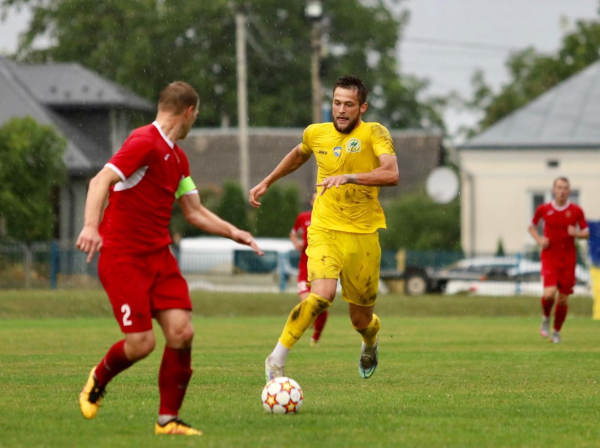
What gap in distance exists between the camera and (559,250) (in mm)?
17078

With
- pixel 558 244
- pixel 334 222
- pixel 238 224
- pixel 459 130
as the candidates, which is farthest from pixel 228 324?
pixel 459 130

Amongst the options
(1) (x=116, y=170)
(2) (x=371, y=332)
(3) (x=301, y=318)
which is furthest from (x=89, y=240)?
(2) (x=371, y=332)

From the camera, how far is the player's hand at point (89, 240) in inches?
271

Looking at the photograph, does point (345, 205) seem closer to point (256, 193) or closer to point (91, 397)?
point (256, 193)

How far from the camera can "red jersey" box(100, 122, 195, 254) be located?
24.1ft

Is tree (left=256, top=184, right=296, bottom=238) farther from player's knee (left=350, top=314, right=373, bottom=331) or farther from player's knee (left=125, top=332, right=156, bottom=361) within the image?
player's knee (left=125, top=332, right=156, bottom=361)

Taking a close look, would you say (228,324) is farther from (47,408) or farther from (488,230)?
(488,230)

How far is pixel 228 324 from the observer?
74.7 ft

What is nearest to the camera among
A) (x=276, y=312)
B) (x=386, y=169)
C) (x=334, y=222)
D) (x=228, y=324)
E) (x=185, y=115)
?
(x=185, y=115)

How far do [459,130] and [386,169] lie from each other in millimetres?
75961

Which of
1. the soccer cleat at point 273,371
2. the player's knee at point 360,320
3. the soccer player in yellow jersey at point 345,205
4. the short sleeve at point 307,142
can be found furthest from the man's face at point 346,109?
the soccer cleat at point 273,371

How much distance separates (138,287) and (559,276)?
10788 mm

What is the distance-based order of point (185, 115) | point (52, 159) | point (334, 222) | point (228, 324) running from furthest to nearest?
point (52, 159) → point (228, 324) → point (334, 222) → point (185, 115)

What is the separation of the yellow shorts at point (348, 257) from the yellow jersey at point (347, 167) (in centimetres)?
7
